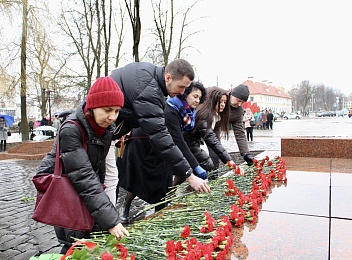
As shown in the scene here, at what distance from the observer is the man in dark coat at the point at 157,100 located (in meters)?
2.67

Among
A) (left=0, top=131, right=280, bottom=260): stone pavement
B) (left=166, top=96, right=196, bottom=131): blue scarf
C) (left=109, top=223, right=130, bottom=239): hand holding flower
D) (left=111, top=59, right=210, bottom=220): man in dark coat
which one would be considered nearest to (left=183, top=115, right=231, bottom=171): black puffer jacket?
(left=166, top=96, right=196, bottom=131): blue scarf

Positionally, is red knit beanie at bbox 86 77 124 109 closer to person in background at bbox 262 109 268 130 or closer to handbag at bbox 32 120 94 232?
handbag at bbox 32 120 94 232

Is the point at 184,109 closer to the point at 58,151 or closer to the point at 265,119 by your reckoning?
the point at 58,151

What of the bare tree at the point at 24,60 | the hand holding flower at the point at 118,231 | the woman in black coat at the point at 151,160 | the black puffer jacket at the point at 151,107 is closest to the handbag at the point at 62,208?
the hand holding flower at the point at 118,231

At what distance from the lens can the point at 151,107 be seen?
2.68m

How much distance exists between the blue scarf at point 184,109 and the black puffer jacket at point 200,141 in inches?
11.8

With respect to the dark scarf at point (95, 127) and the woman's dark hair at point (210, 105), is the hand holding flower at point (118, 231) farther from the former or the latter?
the woman's dark hair at point (210, 105)

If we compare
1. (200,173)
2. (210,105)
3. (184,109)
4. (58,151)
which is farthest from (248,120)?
(58,151)

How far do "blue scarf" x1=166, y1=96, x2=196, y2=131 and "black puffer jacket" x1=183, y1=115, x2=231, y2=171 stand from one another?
0.30 metres

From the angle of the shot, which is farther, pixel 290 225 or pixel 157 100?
pixel 157 100

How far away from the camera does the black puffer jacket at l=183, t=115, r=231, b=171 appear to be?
3.87m

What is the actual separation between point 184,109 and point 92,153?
1419mm

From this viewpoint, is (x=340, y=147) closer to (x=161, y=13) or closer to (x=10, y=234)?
(x=10, y=234)

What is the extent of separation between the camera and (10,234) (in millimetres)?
3895
